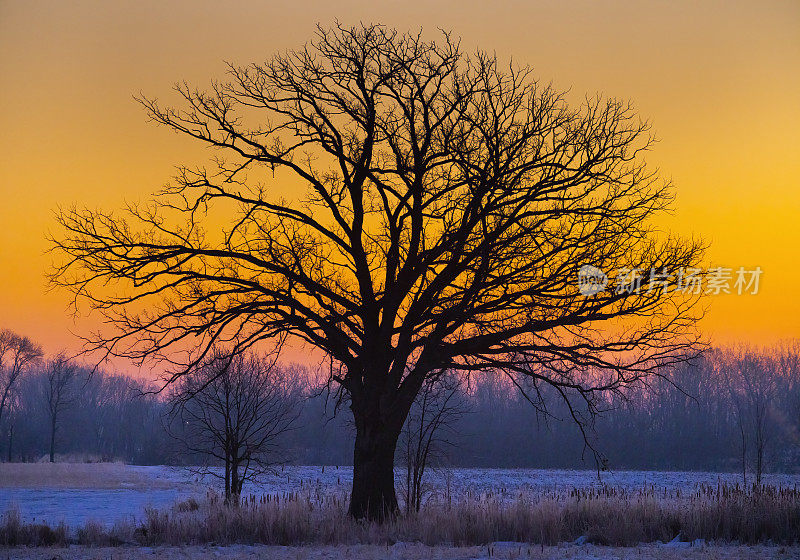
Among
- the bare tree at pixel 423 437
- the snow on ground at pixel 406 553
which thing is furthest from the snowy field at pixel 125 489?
the snow on ground at pixel 406 553

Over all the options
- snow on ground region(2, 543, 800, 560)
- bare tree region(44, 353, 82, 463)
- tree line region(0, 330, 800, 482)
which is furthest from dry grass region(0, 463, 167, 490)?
snow on ground region(2, 543, 800, 560)

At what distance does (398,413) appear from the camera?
1473 centimetres

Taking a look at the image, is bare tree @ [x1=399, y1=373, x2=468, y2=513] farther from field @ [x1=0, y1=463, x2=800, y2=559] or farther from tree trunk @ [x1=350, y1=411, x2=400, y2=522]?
tree trunk @ [x1=350, y1=411, x2=400, y2=522]

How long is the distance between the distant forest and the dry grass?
1819cm

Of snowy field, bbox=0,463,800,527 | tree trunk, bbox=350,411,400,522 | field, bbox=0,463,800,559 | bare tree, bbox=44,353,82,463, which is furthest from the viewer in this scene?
bare tree, bbox=44,353,82,463

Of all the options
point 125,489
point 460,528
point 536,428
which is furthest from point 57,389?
point 460,528

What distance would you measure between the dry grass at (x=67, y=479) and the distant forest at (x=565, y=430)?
18.2 m

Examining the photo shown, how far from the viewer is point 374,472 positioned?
14.7 m

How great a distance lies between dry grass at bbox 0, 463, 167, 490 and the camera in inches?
1409

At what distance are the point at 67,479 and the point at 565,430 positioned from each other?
52273 mm

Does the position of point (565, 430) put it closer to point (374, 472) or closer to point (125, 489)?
point (125, 489)

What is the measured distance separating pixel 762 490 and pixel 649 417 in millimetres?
63477

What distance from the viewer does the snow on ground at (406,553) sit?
38.3 feet

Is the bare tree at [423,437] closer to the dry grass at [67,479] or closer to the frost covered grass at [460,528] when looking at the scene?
the frost covered grass at [460,528]
